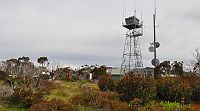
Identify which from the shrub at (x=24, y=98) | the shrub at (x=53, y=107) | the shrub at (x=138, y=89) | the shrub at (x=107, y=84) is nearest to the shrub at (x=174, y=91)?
the shrub at (x=138, y=89)

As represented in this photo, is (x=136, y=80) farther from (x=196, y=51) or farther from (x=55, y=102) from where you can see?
(x=196, y=51)

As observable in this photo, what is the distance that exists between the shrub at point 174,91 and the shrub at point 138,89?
3.30 ft

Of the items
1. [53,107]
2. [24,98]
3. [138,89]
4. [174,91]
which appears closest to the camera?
[53,107]

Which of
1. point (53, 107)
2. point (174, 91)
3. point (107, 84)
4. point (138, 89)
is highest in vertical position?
point (107, 84)

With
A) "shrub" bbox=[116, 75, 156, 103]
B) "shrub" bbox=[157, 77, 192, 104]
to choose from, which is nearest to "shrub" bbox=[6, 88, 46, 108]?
"shrub" bbox=[116, 75, 156, 103]

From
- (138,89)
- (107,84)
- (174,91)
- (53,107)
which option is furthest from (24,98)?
(174,91)

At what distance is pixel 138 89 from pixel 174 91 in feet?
7.61

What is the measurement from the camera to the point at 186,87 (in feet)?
59.1

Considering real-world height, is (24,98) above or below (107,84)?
below

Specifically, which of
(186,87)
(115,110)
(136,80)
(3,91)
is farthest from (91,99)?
(186,87)

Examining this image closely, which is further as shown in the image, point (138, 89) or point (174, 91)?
point (174, 91)

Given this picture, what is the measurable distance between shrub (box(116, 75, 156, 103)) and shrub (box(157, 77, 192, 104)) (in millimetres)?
1005

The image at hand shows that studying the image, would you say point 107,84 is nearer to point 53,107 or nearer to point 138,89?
point 138,89

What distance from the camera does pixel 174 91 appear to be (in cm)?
1783
